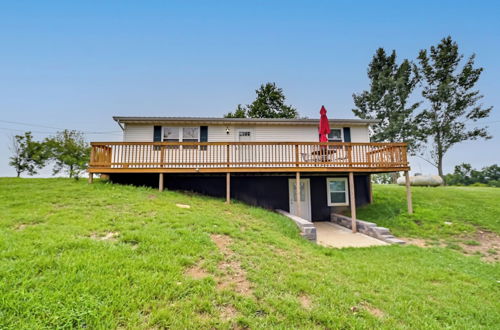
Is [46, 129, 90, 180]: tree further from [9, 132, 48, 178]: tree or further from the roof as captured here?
the roof

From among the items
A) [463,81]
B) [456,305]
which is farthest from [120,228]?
[463,81]

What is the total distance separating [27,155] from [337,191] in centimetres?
2541

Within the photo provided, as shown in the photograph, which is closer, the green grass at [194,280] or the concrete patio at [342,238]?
the green grass at [194,280]

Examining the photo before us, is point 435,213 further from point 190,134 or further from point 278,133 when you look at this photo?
point 190,134

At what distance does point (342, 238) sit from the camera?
23.6 ft

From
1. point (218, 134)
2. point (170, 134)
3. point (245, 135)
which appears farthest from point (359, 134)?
point (170, 134)

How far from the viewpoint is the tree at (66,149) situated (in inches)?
766

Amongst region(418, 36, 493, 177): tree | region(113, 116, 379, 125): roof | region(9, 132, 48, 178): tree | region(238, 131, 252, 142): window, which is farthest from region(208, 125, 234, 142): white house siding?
region(418, 36, 493, 177): tree

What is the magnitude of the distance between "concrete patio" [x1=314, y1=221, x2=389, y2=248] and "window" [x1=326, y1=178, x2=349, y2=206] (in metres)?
2.07

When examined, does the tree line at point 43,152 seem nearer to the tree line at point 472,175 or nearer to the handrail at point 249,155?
the handrail at point 249,155

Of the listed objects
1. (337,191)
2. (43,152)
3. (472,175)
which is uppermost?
(43,152)

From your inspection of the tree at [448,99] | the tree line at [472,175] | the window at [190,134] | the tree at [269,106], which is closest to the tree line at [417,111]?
the tree at [448,99]

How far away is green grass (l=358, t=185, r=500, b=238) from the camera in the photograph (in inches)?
308

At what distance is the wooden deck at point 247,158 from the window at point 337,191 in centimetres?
156
